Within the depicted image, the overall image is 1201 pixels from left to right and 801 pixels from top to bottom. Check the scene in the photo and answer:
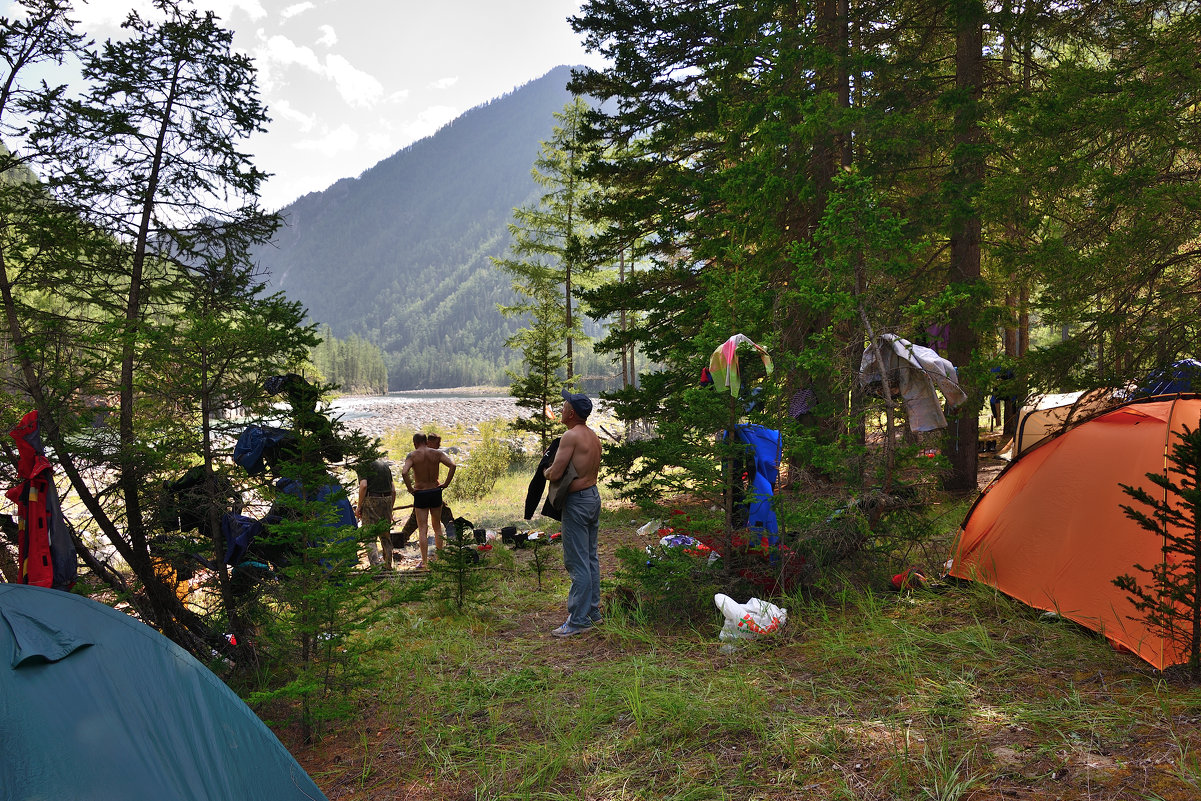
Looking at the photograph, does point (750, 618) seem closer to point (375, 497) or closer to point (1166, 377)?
point (1166, 377)

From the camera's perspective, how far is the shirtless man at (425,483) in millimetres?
8461

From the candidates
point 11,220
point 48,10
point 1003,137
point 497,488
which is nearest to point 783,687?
point 1003,137

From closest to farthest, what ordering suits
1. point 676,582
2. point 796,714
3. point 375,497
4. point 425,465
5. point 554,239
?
point 796,714
point 676,582
point 375,497
point 425,465
point 554,239

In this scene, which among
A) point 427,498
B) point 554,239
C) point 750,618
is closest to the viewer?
point 750,618

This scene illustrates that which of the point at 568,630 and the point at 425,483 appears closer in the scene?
the point at 568,630

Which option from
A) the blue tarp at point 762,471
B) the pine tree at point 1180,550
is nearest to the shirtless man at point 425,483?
the blue tarp at point 762,471

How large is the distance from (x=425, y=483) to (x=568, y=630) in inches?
147

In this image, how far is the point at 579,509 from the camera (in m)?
5.58

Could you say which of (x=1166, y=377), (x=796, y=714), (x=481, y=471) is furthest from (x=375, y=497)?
(x=481, y=471)

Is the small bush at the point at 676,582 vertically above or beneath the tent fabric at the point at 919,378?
beneath

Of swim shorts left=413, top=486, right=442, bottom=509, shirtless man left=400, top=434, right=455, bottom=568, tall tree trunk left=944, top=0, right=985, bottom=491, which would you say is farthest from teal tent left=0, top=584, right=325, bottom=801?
tall tree trunk left=944, top=0, right=985, bottom=491

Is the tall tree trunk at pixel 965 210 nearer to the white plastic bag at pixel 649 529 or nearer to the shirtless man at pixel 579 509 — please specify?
the white plastic bag at pixel 649 529

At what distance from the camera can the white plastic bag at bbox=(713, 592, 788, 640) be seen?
4797 millimetres

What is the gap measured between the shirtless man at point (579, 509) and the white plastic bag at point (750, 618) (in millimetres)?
1189
